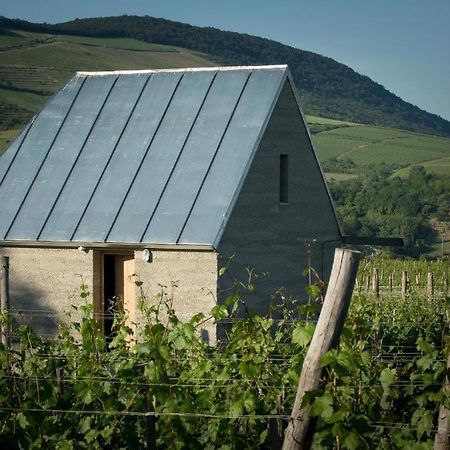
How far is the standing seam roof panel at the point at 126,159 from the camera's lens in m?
19.9

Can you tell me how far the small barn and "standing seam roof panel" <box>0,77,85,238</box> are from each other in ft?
0.08

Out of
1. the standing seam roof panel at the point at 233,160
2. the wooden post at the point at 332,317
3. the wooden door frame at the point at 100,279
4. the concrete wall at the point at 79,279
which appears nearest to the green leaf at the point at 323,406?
the wooden post at the point at 332,317

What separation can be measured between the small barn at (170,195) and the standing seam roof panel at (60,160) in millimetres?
25

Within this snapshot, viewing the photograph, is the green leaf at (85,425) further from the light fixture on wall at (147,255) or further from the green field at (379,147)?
the green field at (379,147)

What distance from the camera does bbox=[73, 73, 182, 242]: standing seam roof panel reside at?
19922 millimetres

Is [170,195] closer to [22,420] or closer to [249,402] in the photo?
[22,420]

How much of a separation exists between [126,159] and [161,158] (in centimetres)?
73

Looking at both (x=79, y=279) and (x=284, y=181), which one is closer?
(x=79, y=279)

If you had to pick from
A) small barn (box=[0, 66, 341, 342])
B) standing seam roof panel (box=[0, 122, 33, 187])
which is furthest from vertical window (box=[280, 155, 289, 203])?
standing seam roof panel (box=[0, 122, 33, 187])

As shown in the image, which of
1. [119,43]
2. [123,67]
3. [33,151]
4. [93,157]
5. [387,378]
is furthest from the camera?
[119,43]

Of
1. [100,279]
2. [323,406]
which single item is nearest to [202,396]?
[323,406]

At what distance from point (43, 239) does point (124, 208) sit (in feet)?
4.74

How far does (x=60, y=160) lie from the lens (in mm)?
21625

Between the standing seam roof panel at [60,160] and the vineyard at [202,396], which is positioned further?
the standing seam roof panel at [60,160]
